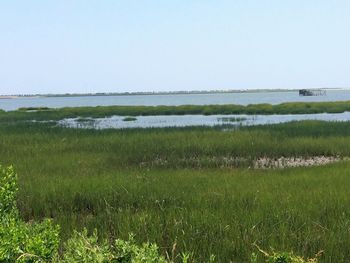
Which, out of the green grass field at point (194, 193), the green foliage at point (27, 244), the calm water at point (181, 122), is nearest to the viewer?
the green foliage at point (27, 244)

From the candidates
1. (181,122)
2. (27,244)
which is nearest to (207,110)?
(181,122)

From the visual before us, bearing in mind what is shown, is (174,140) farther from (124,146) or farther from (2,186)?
(2,186)

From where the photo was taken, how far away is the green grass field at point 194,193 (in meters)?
6.63

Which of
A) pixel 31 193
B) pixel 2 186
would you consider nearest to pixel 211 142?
pixel 31 193

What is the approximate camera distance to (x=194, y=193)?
33.0ft

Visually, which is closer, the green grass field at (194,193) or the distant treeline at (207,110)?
the green grass field at (194,193)

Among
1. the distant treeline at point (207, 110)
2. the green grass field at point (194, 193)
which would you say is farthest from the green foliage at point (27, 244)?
the distant treeline at point (207, 110)

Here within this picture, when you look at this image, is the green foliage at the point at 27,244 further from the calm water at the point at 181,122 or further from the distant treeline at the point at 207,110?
the distant treeline at the point at 207,110

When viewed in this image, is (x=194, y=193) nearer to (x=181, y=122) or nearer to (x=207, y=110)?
(x=181, y=122)

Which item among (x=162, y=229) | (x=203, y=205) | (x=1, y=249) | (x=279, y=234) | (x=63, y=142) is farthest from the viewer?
(x=63, y=142)

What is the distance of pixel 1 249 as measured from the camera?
9.51ft

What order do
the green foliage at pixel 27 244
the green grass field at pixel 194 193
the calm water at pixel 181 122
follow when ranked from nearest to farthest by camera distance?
1. the green foliage at pixel 27 244
2. the green grass field at pixel 194 193
3. the calm water at pixel 181 122

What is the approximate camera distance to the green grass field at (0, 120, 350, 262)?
663cm

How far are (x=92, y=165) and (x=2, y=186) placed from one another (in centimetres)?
1077
